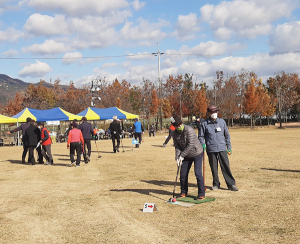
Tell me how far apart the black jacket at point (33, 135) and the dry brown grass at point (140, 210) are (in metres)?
3.72

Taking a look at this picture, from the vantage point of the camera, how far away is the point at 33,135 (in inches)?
631

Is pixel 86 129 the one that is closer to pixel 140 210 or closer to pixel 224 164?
pixel 224 164

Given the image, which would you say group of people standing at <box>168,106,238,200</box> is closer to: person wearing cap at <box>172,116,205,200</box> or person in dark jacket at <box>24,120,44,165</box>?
person wearing cap at <box>172,116,205,200</box>

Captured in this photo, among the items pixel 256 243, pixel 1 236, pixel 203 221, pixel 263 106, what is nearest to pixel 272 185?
pixel 203 221

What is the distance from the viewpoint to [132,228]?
6.08 m

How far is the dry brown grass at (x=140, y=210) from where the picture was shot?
563 centimetres

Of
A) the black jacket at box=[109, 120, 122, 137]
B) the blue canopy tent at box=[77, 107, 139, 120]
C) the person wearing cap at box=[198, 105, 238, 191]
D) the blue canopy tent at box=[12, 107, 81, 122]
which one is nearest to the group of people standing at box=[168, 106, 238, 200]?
the person wearing cap at box=[198, 105, 238, 191]

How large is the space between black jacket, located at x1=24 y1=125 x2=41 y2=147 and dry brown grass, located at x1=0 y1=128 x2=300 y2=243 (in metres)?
3.72

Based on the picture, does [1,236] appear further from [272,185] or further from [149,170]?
[149,170]

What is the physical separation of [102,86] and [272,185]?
7070cm

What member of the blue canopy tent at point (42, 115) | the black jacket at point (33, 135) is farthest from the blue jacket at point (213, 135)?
the blue canopy tent at point (42, 115)

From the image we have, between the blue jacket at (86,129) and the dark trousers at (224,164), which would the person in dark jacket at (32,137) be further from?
the dark trousers at (224,164)

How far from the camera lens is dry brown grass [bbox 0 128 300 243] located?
5.63 metres

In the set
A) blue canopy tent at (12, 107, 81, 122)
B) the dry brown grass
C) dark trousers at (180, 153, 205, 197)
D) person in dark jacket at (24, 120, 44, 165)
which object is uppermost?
blue canopy tent at (12, 107, 81, 122)
